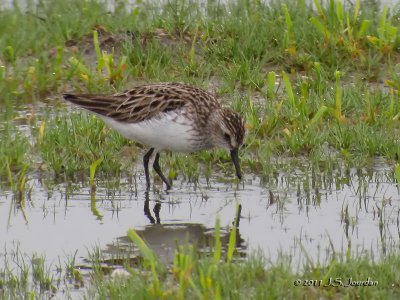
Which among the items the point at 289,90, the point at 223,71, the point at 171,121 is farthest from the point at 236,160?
the point at 223,71

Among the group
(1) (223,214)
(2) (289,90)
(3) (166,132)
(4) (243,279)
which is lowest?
(4) (243,279)

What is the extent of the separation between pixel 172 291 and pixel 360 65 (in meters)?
5.70

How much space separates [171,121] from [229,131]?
47cm

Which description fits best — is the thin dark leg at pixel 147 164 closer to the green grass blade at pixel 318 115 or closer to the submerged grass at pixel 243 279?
the green grass blade at pixel 318 115

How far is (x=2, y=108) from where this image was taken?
439 inches

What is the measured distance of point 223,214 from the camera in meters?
8.90

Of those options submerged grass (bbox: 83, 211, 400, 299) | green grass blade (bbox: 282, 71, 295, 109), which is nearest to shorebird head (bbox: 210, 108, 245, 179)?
green grass blade (bbox: 282, 71, 295, 109)

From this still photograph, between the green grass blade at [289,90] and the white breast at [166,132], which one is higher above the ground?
the green grass blade at [289,90]

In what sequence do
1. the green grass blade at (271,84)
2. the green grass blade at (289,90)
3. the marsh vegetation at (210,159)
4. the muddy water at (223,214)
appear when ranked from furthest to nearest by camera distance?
1. the green grass blade at (271,84)
2. the green grass blade at (289,90)
3. the muddy water at (223,214)
4. the marsh vegetation at (210,159)

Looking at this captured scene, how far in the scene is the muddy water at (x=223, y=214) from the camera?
319 inches

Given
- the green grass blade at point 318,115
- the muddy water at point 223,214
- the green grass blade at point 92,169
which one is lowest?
the muddy water at point 223,214

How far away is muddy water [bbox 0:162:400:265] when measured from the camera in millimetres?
8094

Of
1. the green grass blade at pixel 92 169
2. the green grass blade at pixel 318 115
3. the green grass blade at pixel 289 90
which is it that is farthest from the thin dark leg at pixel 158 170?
the green grass blade at pixel 289 90

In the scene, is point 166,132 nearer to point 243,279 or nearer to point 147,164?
point 147,164
